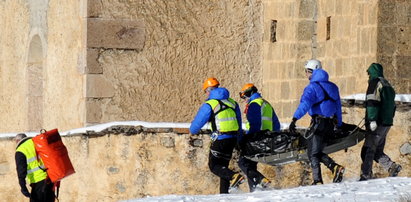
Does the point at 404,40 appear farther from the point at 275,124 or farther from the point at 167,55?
the point at 167,55

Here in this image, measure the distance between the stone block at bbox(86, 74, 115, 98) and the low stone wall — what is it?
2490mm

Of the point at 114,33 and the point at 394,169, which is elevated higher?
the point at 114,33

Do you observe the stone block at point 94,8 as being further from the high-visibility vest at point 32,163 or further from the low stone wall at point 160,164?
the high-visibility vest at point 32,163

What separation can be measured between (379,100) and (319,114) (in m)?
0.66

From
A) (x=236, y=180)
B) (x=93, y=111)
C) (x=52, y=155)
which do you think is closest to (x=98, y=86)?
(x=93, y=111)

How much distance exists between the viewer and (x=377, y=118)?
1541cm

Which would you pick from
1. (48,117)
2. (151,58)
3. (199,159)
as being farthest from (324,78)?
(48,117)

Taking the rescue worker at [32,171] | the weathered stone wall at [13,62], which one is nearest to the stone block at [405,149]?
the rescue worker at [32,171]

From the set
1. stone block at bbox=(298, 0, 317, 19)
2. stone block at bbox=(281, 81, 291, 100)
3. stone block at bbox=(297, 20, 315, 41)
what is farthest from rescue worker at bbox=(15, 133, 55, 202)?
stone block at bbox=(298, 0, 317, 19)

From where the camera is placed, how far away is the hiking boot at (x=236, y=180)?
15.3 metres

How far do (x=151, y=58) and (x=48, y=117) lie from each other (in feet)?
7.08

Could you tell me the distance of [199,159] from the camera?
16547 millimetres

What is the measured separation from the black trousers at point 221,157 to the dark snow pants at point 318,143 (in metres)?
0.87

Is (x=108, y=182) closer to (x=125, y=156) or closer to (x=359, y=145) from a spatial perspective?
(x=125, y=156)
